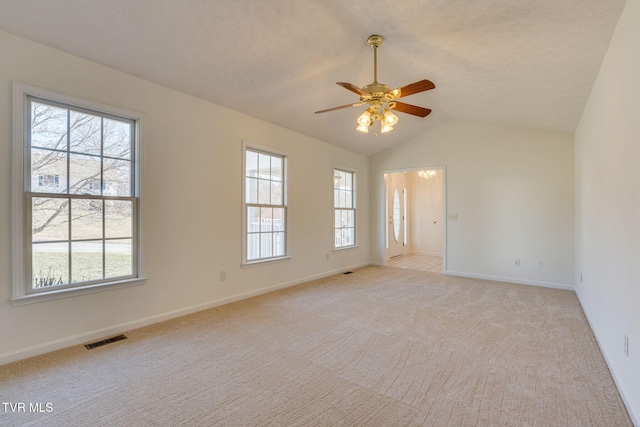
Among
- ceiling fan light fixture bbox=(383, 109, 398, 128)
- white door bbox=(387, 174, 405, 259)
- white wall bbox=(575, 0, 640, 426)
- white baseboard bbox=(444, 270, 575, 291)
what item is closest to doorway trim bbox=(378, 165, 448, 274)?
white baseboard bbox=(444, 270, 575, 291)

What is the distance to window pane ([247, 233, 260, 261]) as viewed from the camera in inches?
175

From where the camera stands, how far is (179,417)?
71.7 inches

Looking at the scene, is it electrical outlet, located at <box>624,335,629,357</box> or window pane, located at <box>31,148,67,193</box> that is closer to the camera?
electrical outlet, located at <box>624,335,629,357</box>

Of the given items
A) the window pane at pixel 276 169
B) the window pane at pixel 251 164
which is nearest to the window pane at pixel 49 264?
the window pane at pixel 251 164

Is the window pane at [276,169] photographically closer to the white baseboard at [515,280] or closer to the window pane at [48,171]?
the window pane at [48,171]

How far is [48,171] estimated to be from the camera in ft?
8.76

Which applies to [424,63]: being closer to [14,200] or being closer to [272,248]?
[272,248]

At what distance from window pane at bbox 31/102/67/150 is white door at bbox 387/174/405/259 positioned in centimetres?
625

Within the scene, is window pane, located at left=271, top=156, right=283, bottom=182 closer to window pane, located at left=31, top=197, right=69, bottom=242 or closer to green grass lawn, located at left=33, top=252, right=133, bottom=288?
green grass lawn, located at left=33, top=252, right=133, bottom=288

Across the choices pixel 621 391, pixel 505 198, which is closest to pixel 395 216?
pixel 505 198

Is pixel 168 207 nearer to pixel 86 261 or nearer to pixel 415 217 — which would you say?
pixel 86 261

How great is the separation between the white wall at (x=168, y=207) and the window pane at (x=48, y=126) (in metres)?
0.18

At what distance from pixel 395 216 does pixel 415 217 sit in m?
1.15

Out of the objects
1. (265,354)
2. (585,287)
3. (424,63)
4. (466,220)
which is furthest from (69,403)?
(466,220)
